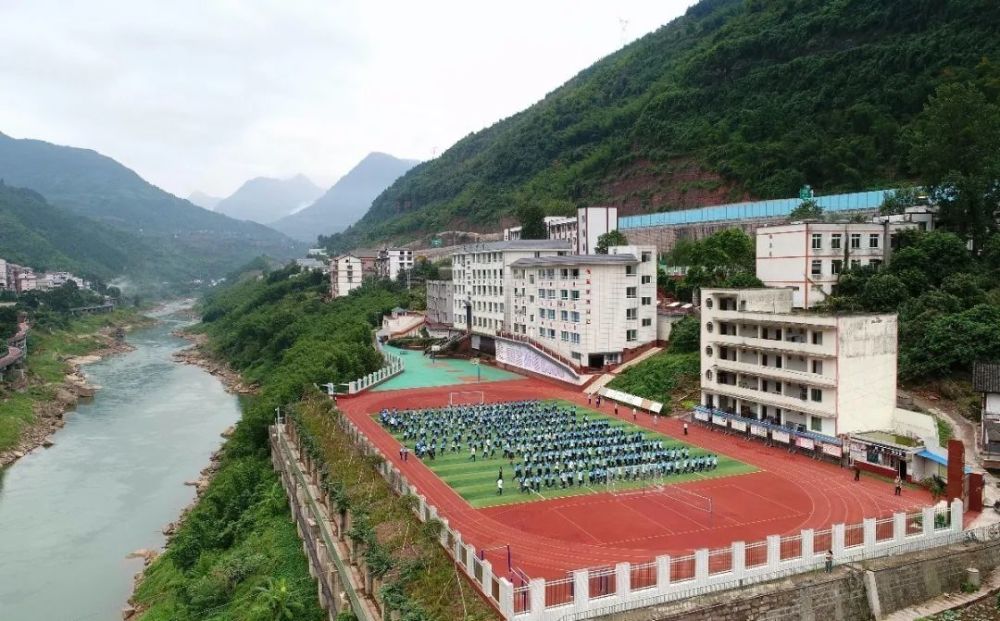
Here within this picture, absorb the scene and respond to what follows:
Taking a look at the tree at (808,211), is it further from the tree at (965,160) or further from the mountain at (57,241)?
the mountain at (57,241)

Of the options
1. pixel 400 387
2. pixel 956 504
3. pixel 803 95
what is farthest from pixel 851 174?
pixel 956 504

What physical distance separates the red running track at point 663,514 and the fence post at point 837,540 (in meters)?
2.27

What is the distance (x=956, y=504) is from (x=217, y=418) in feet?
144

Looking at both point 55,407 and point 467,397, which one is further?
point 55,407

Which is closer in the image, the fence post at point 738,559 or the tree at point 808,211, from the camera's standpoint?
the fence post at point 738,559

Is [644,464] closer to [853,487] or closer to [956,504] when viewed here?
[853,487]

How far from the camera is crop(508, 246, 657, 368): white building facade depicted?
44.6 metres

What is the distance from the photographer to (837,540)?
17.9 metres

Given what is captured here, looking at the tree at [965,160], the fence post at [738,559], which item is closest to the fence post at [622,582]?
the fence post at [738,559]

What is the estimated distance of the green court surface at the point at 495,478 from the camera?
23781mm

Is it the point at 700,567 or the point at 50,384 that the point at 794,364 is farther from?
the point at 50,384

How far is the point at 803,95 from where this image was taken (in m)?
70.2

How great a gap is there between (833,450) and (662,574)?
13898 mm

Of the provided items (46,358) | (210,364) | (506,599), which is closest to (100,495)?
(506,599)
